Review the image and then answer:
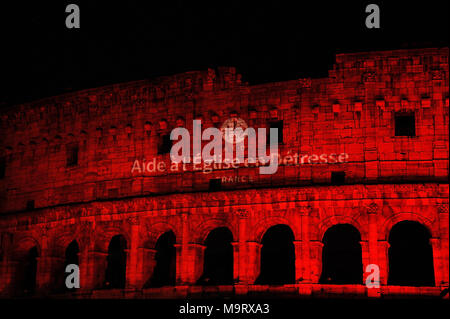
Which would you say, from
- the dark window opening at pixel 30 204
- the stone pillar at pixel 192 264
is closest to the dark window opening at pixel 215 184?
the stone pillar at pixel 192 264

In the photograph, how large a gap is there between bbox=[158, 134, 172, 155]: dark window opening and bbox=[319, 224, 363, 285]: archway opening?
26.8ft

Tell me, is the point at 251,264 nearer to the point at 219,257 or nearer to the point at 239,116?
the point at 219,257

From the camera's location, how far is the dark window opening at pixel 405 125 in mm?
31203

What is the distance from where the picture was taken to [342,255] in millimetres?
32281

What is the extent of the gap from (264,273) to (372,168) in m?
6.52

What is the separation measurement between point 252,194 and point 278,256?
315cm

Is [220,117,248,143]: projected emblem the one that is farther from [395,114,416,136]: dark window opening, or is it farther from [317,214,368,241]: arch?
[395,114,416,136]: dark window opening

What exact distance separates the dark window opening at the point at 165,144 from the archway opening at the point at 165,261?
12.7ft

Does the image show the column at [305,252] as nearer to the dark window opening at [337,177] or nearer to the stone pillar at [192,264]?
the dark window opening at [337,177]

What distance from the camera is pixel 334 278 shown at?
31.8 m

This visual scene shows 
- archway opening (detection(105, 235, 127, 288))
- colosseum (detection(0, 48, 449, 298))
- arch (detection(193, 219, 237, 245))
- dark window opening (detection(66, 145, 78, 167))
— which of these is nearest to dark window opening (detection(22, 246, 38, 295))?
colosseum (detection(0, 48, 449, 298))

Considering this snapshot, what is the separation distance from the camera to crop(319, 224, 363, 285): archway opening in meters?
31.8

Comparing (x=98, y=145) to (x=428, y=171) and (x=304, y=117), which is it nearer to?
(x=304, y=117)
